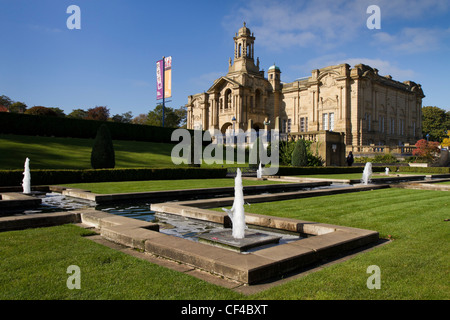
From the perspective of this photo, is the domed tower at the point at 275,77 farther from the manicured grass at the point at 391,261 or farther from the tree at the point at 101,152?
the manicured grass at the point at 391,261

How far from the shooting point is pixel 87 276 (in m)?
3.77

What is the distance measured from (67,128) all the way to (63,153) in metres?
8.34

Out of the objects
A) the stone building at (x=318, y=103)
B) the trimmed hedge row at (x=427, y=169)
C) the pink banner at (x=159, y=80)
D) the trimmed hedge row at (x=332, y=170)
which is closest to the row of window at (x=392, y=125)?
the stone building at (x=318, y=103)

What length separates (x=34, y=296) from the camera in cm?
328

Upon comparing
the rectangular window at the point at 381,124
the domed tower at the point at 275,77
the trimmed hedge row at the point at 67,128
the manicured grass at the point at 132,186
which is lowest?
the manicured grass at the point at 132,186

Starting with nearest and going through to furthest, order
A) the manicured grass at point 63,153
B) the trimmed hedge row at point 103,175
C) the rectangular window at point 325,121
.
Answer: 1. the trimmed hedge row at point 103,175
2. the manicured grass at point 63,153
3. the rectangular window at point 325,121

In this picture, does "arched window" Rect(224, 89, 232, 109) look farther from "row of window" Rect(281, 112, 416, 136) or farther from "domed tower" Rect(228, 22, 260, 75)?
"row of window" Rect(281, 112, 416, 136)

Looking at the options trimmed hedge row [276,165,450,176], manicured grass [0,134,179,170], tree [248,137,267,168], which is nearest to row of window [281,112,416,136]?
trimmed hedge row [276,165,450,176]

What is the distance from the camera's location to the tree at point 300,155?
2805 cm

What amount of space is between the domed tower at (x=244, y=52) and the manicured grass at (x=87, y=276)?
2186 inches

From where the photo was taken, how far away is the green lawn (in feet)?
11.0

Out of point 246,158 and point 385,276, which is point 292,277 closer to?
point 385,276

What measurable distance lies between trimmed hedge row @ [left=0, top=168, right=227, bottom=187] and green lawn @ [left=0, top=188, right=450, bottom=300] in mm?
10584
